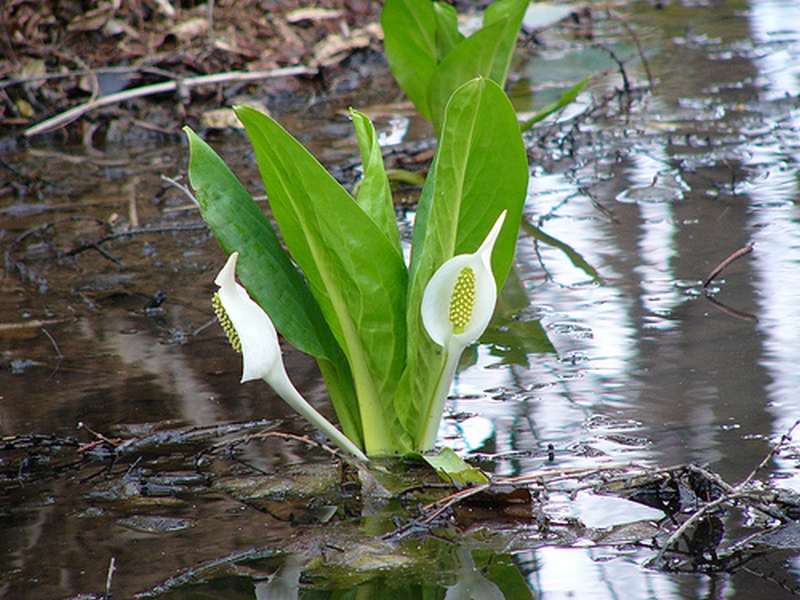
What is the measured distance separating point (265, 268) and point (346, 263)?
12 centimetres

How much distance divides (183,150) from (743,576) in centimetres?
318

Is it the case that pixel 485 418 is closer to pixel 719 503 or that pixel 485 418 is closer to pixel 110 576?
pixel 719 503

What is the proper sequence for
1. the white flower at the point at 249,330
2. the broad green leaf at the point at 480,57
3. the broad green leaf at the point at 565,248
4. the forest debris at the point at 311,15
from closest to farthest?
the white flower at the point at 249,330 → the broad green leaf at the point at 565,248 → the broad green leaf at the point at 480,57 → the forest debris at the point at 311,15

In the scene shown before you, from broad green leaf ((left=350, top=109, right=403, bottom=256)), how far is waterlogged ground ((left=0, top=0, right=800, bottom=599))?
12.2 inches

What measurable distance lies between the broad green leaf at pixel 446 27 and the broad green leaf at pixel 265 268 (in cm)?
155

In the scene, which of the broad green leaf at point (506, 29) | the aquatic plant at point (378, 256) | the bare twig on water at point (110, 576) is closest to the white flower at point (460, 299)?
the aquatic plant at point (378, 256)

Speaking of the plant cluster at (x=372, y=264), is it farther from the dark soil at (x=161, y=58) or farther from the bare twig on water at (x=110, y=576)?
the dark soil at (x=161, y=58)

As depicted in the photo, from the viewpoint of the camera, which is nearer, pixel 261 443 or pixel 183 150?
pixel 261 443

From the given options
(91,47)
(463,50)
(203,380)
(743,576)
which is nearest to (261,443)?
(203,380)

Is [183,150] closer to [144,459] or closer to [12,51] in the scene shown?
[12,51]

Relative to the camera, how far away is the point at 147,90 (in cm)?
413

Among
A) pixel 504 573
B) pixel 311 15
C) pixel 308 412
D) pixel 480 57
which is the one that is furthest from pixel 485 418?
pixel 311 15

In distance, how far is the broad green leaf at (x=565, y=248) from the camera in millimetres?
2134

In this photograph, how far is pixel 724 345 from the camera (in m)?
1.68
